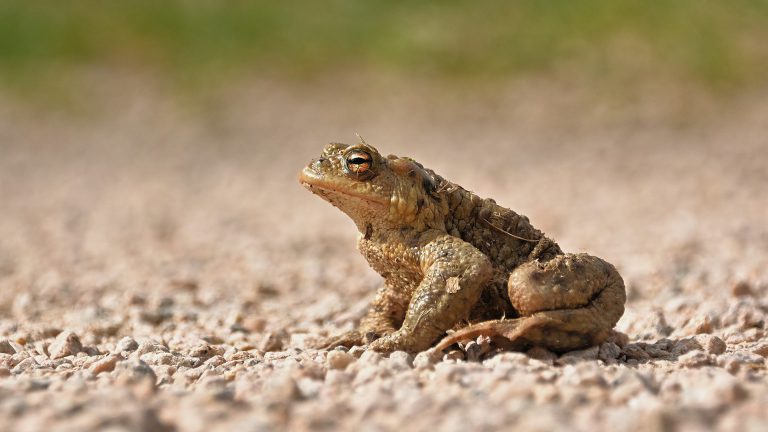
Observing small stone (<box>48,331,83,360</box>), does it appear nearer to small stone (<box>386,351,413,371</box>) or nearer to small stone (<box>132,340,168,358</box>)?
small stone (<box>132,340,168,358</box>)

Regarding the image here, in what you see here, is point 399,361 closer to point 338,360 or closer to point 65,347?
point 338,360

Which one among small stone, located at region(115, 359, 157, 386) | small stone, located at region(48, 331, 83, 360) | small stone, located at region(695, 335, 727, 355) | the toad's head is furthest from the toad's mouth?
small stone, located at region(695, 335, 727, 355)

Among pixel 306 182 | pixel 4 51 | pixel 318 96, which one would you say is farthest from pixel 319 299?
pixel 4 51

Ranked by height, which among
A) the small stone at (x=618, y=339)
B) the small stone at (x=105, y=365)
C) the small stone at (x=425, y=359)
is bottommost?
the small stone at (x=105, y=365)

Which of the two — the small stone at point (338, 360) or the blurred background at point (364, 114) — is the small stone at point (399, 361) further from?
the blurred background at point (364, 114)

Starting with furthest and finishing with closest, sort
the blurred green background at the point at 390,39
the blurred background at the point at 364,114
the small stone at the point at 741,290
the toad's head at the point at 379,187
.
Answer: the blurred green background at the point at 390,39
the blurred background at the point at 364,114
the small stone at the point at 741,290
the toad's head at the point at 379,187

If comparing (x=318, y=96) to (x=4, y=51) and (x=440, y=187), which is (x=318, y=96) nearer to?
(x=4, y=51)

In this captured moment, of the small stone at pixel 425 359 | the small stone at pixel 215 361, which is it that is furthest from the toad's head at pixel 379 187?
the small stone at pixel 215 361
